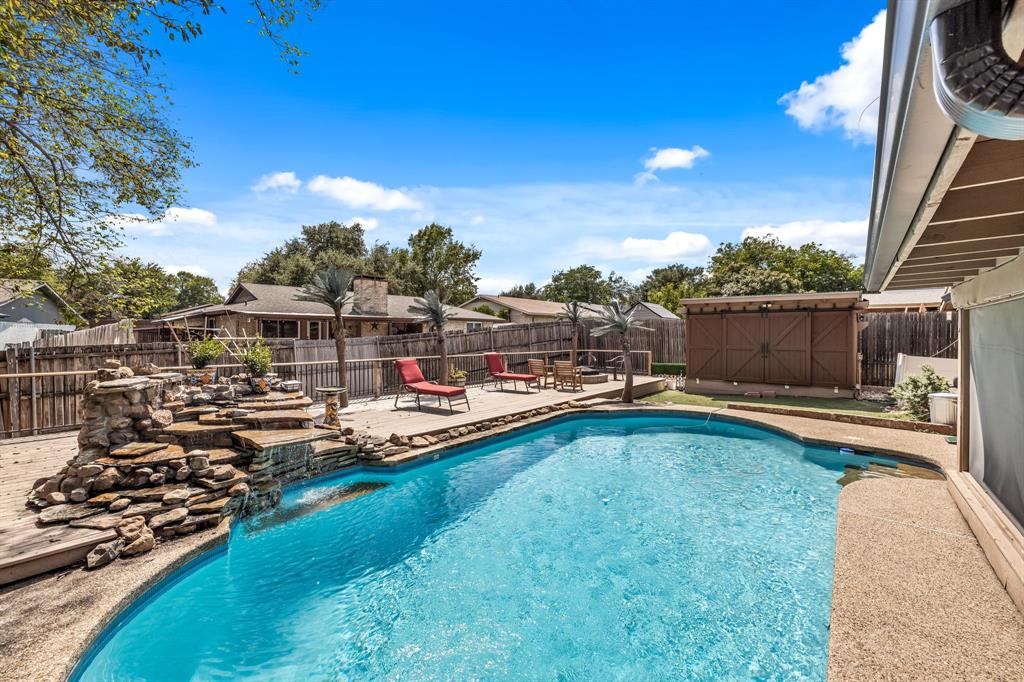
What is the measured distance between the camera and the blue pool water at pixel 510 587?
321 centimetres

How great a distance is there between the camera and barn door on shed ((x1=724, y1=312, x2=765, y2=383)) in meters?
12.6

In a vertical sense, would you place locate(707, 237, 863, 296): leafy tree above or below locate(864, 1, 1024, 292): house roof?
above

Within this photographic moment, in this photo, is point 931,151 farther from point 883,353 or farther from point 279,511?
point 883,353

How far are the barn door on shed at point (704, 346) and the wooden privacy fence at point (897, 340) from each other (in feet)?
12.2

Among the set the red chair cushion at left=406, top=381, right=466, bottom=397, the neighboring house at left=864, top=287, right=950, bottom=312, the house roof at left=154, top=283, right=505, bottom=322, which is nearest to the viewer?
the red chair cushion at left=406, top=381, right=466, bottom=397

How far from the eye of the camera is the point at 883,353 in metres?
12.3

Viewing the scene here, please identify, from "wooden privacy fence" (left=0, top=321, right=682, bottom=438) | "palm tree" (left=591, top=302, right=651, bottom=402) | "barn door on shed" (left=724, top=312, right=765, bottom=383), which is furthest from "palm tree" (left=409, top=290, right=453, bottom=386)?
"barn door on shed" (left=724, top=312, right=765, bottom=383)

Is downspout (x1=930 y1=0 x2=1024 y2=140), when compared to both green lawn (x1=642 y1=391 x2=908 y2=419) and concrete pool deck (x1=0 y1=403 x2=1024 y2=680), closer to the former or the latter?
concrete pool deck (x1=0 y1=403 x2=1024 y2=680)

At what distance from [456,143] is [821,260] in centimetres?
2663

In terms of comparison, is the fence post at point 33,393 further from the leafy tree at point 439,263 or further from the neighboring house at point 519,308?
the leafy tree at point 439,263

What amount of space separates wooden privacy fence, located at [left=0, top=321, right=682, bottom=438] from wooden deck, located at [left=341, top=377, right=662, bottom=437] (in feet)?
3.76

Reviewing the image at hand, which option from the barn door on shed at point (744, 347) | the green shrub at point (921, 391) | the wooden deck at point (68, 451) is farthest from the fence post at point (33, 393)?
the barn door on shed at point (744, 347)

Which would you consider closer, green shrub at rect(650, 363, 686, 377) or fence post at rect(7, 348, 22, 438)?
fence post at rect(7, 348, 22, 438)

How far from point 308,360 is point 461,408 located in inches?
166
